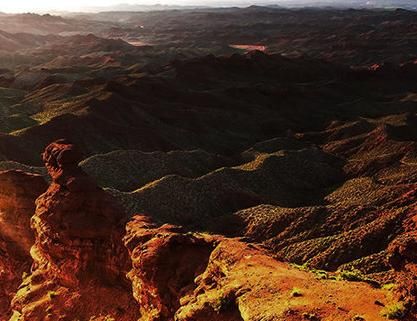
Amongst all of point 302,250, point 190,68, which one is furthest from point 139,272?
point 190,68

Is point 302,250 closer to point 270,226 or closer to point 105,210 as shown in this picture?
point 270,226

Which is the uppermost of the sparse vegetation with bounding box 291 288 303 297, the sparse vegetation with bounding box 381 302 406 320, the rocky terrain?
the sparse vegetation with bounding box 381 302 406 320

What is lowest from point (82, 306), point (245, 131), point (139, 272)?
point (245, 131)

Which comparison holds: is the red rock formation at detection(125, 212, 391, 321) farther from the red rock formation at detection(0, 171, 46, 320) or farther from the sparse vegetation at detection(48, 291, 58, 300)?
the red rock formation at detection(0, 171, 46, 320)

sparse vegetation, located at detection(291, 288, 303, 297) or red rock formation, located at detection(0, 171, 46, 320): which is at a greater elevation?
sparse vegetation, located at detection(291, 288, 303, 297)

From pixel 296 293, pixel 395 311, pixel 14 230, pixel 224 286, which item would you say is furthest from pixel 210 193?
pixel 395 311

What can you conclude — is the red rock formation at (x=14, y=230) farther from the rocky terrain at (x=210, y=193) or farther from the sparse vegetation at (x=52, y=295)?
the sparse vegetation at (x=52, y=295)

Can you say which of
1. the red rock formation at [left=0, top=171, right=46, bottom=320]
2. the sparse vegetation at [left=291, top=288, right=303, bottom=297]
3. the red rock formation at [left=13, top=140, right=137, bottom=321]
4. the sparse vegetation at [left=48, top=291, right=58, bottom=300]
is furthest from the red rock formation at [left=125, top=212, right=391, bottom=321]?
the red rock formation at [left=0, top=171, right=46, bottom=320]
